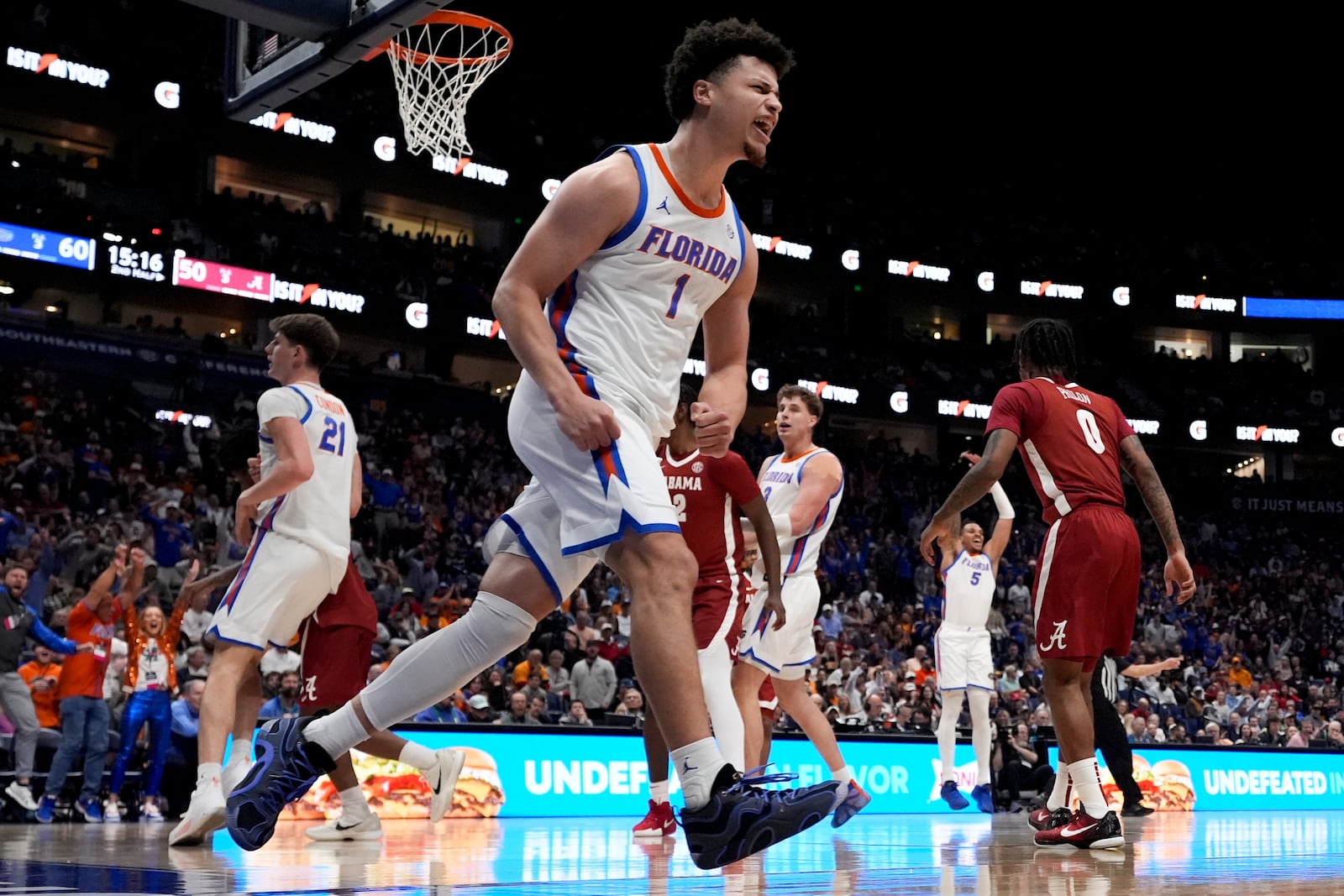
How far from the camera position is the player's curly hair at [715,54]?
3.76 metres

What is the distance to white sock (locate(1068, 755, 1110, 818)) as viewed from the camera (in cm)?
563

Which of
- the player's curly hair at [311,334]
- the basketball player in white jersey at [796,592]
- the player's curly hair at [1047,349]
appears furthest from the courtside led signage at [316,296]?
the player's curly hair at [1047,349]

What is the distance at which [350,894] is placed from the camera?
11.0ft

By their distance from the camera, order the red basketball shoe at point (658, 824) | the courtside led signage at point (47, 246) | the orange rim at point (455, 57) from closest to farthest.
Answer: the red basketball shoe at point (658, 824)
the orange rim at point (455, 57)
the courtside led signage at point (47, 246)

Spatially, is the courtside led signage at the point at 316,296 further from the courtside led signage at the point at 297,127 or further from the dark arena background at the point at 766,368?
the courtside led signage at the point at 297,127

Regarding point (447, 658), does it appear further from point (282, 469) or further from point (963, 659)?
point (963, 659)

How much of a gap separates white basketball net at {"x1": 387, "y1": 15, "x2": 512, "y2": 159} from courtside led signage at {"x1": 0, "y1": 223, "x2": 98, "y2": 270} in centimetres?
1508

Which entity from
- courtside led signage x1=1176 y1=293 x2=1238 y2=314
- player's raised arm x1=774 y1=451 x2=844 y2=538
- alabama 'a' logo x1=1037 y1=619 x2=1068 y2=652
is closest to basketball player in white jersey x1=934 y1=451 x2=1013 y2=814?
player's raised arm x1=774 y1=451 x2=844 y2=538

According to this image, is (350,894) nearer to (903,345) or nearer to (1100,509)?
(1100,509)

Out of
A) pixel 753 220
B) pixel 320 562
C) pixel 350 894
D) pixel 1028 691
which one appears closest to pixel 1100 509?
pixel 320 562

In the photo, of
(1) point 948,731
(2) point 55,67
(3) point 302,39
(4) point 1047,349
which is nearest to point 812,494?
(4) point 1047,349

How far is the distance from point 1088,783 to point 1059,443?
1.47 meters

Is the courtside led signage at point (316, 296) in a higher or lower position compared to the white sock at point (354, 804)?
higher

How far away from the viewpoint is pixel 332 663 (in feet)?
20.0
